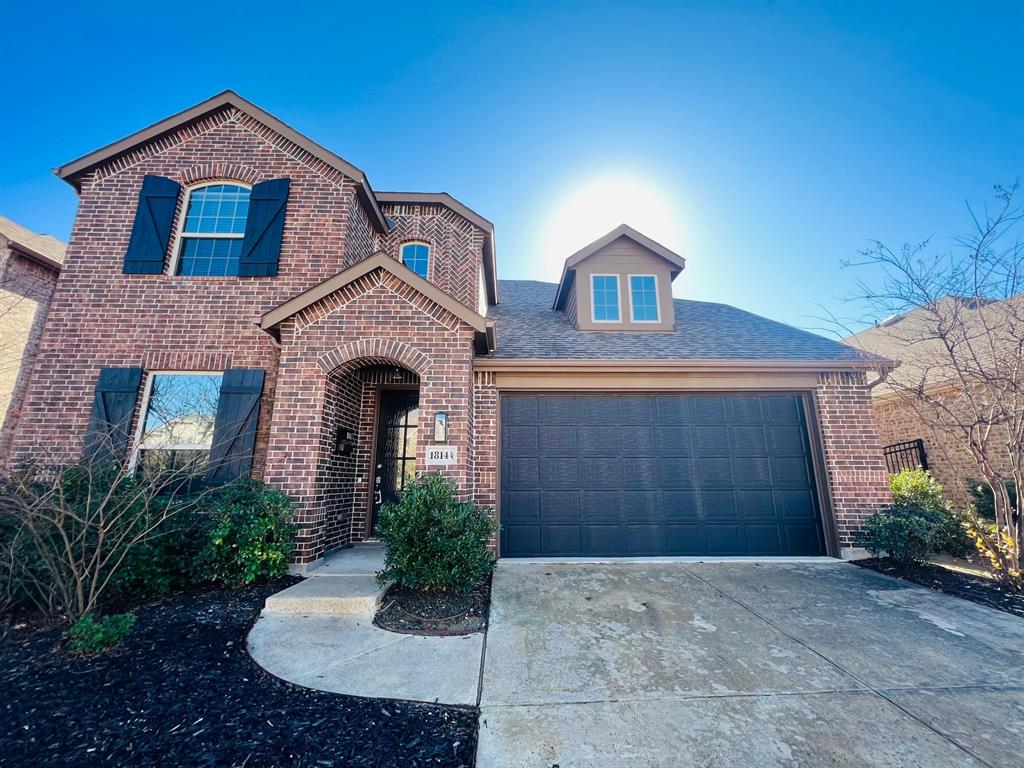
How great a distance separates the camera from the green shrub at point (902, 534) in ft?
18.4

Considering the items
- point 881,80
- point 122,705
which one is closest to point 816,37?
point 881,80

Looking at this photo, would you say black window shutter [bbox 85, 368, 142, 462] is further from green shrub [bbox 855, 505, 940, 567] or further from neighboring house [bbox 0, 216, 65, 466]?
green shrub [bbox 855, 505, 940, 567]

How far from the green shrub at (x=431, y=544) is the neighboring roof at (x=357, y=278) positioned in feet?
8.38

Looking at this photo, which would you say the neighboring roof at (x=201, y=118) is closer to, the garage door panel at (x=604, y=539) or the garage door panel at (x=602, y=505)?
the garage door panel at (x=602, y=505)

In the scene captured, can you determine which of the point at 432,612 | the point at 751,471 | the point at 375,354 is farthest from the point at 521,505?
the point at 751,471

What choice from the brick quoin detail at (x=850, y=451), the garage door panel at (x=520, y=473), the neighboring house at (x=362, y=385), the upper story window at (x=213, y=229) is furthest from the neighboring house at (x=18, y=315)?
the brick quoin detail at (x=850, y=451)

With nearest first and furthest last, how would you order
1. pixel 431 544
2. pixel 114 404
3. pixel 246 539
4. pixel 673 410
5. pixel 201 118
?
pixel 431 544, pixel 246 539, pixel 114 404, pixel 673 410, pixel 201 118

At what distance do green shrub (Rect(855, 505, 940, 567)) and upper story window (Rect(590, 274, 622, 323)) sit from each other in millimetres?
5264

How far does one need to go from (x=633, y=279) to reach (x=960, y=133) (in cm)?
642

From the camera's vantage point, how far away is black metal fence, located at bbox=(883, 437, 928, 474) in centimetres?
941

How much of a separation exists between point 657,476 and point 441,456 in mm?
3569

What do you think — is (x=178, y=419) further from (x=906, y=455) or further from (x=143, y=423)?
(x=906, y=455)

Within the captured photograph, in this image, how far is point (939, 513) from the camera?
21.6 feet

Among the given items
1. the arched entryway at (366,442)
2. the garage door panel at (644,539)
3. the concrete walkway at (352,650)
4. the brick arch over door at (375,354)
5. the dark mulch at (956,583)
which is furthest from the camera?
the garage door panel at (644,539)
